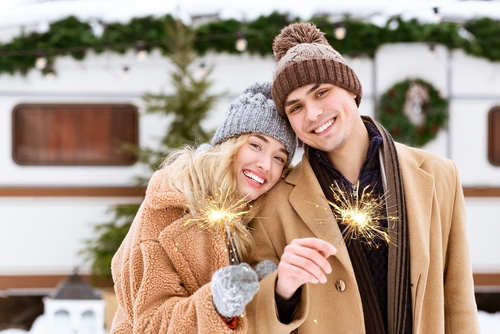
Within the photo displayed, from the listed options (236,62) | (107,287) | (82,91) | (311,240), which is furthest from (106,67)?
(311,240)

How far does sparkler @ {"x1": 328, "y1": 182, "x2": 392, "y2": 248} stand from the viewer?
1889 millimetres

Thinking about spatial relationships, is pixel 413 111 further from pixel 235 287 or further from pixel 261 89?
pixel 235 287

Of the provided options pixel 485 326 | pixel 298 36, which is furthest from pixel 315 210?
pixel 485 326

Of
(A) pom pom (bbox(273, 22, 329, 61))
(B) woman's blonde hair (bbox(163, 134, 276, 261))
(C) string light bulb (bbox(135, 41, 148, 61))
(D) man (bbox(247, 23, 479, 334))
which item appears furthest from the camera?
(C) string light bulb (bbox(135, 41, 148, 61))

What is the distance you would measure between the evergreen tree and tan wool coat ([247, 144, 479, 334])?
444 cm

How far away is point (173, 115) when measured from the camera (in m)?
7.25

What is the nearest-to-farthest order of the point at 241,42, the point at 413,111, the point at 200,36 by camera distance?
the point at 241,42 → the point at 200,36 → the point at 413,111

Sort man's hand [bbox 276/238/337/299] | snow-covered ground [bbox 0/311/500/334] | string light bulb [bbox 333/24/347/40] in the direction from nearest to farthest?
man's hand [bbox 276/238/337/299]
snow-covered ground [bbox 0/311/500/334]
string light bulb [bbox 333/24/347/40]

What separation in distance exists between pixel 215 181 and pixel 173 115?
16.8ft

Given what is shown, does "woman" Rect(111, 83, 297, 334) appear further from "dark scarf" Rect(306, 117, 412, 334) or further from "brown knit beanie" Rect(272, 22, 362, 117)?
"dark scarf" Rect(306, 117, 412, 334)

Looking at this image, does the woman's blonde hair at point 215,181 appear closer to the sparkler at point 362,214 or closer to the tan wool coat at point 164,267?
the tan wool coat at point 164,267

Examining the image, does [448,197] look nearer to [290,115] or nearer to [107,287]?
[290,115]

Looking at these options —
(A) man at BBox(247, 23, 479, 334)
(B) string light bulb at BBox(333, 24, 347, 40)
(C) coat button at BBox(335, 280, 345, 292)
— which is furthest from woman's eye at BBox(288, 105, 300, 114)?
(B) string light bulb at BBox(333, 24, 347, 40)

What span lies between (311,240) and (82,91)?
650 cm
